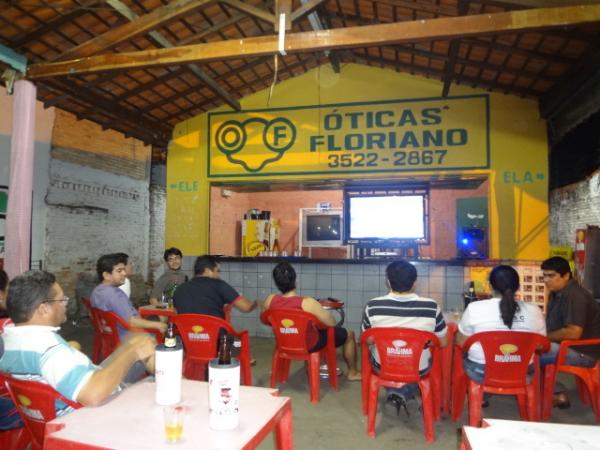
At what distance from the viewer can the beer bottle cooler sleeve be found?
5.23 ft

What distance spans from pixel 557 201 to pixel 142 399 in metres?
6.00

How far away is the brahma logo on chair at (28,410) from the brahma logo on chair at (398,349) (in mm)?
1963

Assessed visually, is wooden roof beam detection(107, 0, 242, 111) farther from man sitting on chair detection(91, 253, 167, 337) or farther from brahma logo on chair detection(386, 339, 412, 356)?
brahma logo on chair detection(386, 339, 412, 356)

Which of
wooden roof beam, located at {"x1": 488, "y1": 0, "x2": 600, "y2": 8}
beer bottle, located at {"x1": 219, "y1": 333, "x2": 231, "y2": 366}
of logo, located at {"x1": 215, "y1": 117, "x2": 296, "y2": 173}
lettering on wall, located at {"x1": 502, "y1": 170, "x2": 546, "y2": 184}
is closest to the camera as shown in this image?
beer bottle, located at {"x1": 219, "y1": 333, "x2": 231, "y2": 366}

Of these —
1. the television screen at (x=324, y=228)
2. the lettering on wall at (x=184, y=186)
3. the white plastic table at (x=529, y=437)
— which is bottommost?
the white plastic table at (x=529, y=437)

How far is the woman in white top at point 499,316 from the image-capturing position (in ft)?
9.30

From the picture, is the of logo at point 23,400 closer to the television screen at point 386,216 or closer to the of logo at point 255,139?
the television screen at point 386,216

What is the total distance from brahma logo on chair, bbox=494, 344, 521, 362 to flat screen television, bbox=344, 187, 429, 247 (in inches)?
147

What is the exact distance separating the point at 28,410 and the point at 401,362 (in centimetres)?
207

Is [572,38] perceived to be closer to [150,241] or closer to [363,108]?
[363,108]

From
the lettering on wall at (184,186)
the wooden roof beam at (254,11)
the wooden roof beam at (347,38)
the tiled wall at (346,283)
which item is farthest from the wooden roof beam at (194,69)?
the tiled wall at (346,283)

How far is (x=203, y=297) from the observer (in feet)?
12.0

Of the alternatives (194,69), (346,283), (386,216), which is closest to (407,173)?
(386,216)

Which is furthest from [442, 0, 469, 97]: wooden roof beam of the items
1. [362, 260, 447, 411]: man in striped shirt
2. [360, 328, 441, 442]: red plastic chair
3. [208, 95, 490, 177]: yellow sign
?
[360, 328, 441, 442]: red plastic chair
